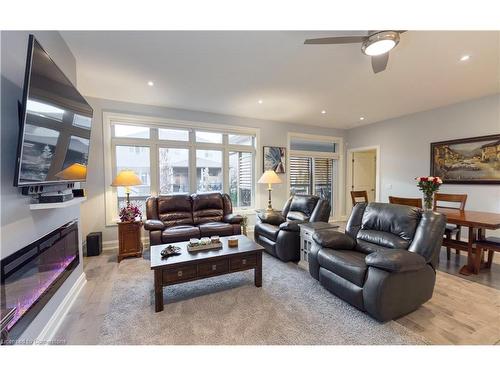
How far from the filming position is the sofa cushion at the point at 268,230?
3.37 meters

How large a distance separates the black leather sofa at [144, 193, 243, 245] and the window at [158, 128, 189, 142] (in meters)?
1.27

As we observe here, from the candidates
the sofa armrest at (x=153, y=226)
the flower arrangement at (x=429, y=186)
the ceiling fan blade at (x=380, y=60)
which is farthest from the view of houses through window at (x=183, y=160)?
the flower arrangement at (x=429, y=186)

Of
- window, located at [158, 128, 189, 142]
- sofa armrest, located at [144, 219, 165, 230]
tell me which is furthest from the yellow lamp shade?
window, located at [158, 128, 189, 142]

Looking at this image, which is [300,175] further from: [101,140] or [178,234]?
Answer: [101,140]

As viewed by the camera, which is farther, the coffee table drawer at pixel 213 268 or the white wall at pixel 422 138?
the white wall at pixel 422 138

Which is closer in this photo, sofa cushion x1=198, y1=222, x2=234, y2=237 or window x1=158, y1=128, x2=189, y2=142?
sofa cushion x1=198, y1=222, x2=234, y2=237

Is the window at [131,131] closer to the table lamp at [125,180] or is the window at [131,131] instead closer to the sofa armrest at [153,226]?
the table lamp at [125,180]

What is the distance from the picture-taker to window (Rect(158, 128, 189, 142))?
4375 millimetres

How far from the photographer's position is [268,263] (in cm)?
320

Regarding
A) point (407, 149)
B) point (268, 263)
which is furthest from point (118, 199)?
point (407, 149)

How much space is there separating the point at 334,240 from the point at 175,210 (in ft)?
9.42

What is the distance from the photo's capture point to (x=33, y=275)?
5.24 ft

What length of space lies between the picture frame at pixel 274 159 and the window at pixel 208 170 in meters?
1.16

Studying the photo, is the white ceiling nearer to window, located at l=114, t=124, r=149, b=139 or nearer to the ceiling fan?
the ceiling fan
